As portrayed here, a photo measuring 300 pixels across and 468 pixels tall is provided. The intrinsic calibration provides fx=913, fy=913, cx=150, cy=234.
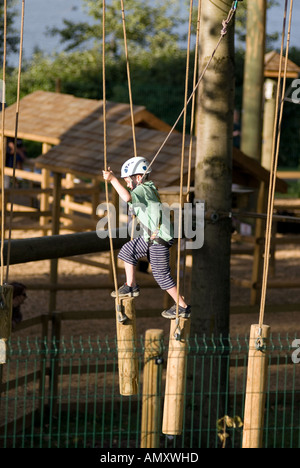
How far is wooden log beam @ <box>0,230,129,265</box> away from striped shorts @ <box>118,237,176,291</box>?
1.08m

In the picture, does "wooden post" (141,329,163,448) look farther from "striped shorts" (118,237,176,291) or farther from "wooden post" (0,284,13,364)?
"wooden post" (0,284,13,364)

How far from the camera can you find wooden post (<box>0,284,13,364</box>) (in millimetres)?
4027

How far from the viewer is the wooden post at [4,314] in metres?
4.03

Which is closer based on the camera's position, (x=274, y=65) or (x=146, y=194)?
(x=146, y=194)

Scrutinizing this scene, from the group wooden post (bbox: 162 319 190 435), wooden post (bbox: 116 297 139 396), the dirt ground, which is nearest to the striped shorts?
wooden post (bbox: 116 297 139 396)

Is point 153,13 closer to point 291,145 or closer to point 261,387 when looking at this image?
point 291,145

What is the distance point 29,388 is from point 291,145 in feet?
68.6

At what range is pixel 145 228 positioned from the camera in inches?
165

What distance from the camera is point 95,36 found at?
35.5 metres

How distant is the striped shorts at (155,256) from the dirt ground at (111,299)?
4159 millimetres

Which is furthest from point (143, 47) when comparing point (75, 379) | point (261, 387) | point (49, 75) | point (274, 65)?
point (261, 387)

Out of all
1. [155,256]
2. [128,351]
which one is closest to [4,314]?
[128,351]

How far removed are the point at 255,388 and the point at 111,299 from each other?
764cm
